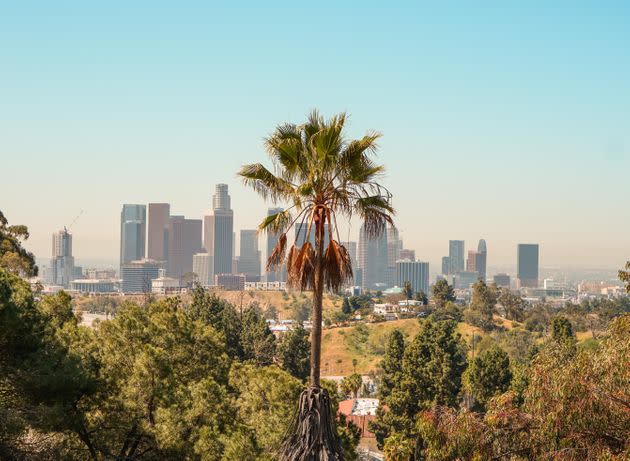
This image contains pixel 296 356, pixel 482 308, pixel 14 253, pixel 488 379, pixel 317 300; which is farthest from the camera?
pixel 482 308

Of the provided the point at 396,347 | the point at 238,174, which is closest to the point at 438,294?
the point at 396,347

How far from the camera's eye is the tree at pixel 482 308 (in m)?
111

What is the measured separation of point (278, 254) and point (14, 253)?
106 ft

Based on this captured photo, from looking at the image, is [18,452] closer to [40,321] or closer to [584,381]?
[40,321]

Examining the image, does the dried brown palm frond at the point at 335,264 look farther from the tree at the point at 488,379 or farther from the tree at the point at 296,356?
the tree at the point at 296,356

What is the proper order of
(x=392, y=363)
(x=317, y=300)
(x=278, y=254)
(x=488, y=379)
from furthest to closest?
(x=392, y=363), (x=488, y=379), (x=278, y=254), (x=317, y=300)

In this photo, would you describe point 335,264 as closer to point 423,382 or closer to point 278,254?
point 278,254

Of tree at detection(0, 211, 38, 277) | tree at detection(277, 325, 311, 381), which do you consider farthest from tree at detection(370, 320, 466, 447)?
tree at detection(0, 211, 38, 277)

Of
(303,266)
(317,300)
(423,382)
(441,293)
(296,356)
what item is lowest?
(423,382)

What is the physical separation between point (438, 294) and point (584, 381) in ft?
377

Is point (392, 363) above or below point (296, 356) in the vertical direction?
above

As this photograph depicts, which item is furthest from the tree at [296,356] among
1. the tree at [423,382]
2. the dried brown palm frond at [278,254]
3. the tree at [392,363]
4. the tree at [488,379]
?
the dried brown palm frond at [278,254]

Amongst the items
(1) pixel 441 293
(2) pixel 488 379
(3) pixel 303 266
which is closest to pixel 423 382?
(2) pixel 488 379

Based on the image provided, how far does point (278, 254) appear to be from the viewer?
10.5 m
